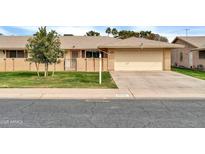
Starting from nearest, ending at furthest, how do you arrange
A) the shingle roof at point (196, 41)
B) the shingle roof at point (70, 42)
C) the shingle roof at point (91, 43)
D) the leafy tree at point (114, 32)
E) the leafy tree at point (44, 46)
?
the leafy tree at point (44, 46)
the shingle roof at point (91, 43)
the shingle roof at point (70, 42)
the shingle roof at point (196, 41)
the leafy tree at point (114, 32)

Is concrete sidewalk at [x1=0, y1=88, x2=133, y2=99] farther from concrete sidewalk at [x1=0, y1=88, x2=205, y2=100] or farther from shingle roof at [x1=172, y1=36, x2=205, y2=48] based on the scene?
shingle roof at [x1=172, y1=36, x2=205, y2=48]

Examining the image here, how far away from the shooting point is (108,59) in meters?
29.0

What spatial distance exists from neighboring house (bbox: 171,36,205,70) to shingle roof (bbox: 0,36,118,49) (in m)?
10.1

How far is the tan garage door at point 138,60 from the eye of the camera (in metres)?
28.8

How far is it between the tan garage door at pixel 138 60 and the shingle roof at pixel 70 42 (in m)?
3.74

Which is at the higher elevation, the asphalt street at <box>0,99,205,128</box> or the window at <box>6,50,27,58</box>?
the window at <box>6,50,27,58</box>

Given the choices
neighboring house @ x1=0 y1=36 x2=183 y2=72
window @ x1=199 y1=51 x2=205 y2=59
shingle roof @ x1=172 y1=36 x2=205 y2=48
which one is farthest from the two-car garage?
shingle roof @ x1=172 y1=36 x2=205 y2=48

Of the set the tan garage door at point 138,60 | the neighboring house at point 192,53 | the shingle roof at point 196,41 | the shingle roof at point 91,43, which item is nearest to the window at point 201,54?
the neighboring house at point 192,53

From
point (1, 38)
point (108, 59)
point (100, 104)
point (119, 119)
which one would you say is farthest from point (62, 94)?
point (1, 38)

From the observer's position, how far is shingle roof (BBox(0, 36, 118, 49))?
103ft

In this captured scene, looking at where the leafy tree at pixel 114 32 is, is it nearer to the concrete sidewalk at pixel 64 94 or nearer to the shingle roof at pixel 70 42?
the shingle roof at pixel 70 42

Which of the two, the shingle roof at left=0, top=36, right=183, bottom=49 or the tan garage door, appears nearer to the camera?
the shingle roof at left=0, top=36, right=183, bottom=49

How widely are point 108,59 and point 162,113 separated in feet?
68.1

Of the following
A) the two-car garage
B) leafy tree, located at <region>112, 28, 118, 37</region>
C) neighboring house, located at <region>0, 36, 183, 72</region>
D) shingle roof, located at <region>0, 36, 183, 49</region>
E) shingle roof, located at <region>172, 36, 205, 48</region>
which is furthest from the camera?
leafy tree, located at <region>112, 28, 118, 37</region>
